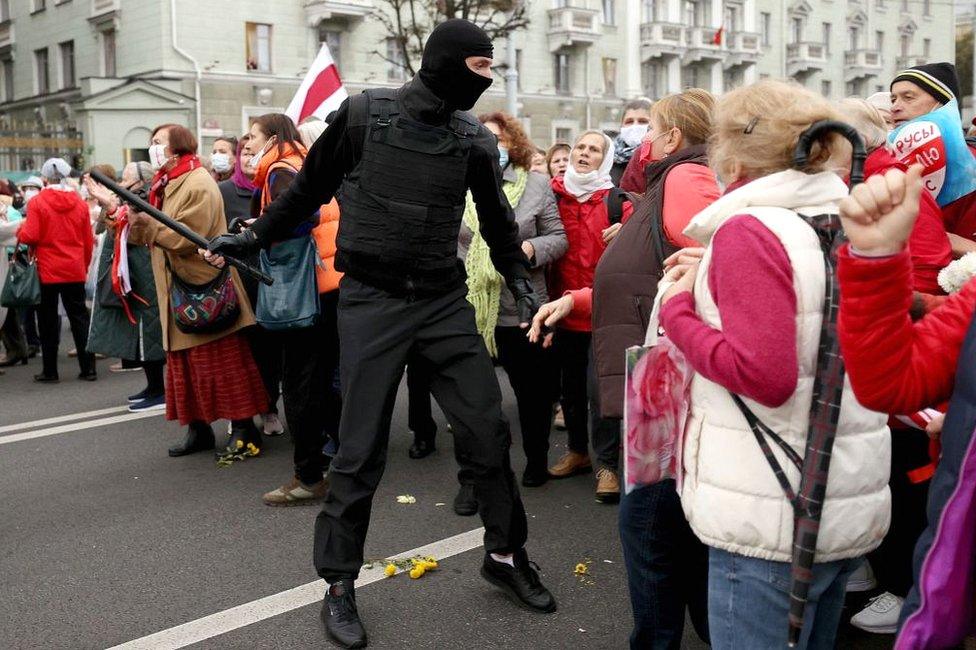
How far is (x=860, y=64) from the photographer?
54531 millimetres

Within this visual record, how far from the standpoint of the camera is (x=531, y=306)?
393 centimetres

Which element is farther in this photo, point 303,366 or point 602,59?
point 602,59

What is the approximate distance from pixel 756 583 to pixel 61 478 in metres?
4.73

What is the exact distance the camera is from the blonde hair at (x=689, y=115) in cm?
341

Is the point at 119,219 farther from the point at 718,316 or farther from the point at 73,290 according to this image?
the point at 718,316

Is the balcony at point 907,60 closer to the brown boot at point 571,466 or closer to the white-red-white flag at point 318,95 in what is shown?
the white-red-white flag at point 318,95

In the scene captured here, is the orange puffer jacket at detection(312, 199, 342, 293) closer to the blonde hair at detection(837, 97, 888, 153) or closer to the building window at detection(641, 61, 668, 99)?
the blonde hair at detection(837, 97, 888, 153)

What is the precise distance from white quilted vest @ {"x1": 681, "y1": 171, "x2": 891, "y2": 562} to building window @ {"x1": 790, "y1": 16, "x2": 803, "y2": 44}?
5394 centimetres

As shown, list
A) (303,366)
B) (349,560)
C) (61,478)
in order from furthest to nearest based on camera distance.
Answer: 1. (61,478)
2. (303,366)
3. (349,560)

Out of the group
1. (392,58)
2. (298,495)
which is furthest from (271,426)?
(392,58)

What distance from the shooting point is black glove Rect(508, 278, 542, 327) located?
3.93 m

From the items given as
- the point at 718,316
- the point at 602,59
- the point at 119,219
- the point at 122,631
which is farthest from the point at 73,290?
the point at 602,59

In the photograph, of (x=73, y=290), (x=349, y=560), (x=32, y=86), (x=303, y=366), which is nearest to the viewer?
(x=349, y=560)

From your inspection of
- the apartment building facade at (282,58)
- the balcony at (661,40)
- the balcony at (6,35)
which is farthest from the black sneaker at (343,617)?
the balcony at (661,40)
